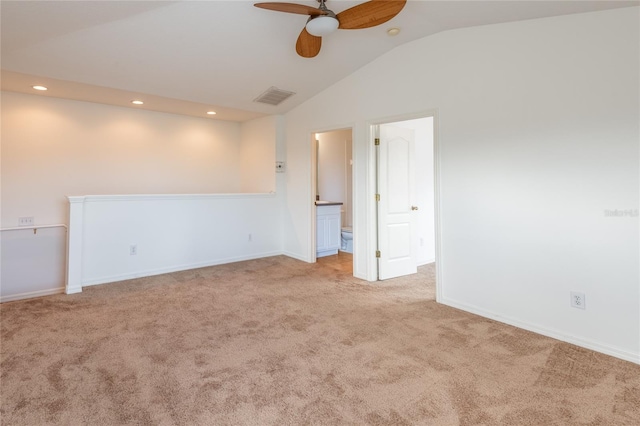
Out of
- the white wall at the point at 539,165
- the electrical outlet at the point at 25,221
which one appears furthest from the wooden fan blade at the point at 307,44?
the electrical outlet at the point at 25,221

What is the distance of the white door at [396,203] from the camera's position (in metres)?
3.92

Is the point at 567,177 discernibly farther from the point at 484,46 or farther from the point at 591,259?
the point at 484,46

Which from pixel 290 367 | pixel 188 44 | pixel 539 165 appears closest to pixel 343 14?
pixel 188 44

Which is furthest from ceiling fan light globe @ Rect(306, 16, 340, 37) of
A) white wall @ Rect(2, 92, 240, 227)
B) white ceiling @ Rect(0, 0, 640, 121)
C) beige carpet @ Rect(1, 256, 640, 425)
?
white wall @ Rect(2, 92, 240, 227)

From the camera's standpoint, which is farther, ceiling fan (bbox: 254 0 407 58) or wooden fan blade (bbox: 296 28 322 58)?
wooden fan blade (bbox: 296 28 322 58)

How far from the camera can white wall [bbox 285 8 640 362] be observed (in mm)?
2170

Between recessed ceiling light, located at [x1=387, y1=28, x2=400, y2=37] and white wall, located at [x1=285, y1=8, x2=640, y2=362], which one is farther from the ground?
recessed ceiling light, located at [x1=387, y1=28, x2=400, y2=37]

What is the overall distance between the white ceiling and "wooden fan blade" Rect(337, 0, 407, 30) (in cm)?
42

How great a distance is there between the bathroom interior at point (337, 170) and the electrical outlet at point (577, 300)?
13.7 feet

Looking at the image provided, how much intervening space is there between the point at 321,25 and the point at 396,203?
2.35 meters

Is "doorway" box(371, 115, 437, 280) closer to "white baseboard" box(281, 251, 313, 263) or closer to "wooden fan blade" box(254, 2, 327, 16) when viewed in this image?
"white baseboard" box(281, 251, 313, 263)

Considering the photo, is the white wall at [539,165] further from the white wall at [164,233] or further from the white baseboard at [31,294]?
the white baseboard at [31,294]

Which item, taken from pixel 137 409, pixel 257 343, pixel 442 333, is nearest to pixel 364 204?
pixel 442 333

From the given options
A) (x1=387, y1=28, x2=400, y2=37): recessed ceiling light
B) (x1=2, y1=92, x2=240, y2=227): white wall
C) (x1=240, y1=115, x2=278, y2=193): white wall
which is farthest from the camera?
(x1=240, y1=115, x2=278, y2=193): white wall
